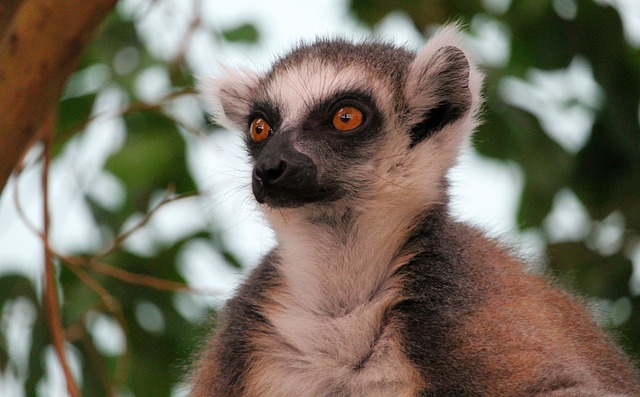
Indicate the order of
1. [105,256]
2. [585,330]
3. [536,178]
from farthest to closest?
[105,256] → [536,178] → [585,330]

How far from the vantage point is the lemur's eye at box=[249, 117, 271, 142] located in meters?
4.19

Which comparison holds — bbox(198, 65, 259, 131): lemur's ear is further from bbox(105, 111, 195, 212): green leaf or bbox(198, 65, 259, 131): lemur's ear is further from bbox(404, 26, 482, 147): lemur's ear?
bbox(404, 26, 482, 147): lemur's ear

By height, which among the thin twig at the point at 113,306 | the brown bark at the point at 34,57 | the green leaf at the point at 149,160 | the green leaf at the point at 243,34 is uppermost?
the brown bark at the point at 34,57

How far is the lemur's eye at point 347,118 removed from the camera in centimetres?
403

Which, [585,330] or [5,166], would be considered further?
[585,330]

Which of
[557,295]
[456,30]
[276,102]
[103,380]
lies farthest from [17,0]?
[557,295]

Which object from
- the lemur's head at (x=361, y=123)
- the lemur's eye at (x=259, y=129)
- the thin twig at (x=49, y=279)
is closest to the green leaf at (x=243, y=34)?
the lemur's head at (x=361, y=123)

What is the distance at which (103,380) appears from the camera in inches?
197

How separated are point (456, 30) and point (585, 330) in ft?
4.95

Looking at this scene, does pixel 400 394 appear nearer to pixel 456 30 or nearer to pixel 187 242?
pixel 456 30

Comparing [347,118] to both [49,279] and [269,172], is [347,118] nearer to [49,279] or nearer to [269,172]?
[269,172]

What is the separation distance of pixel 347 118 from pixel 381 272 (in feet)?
2.38

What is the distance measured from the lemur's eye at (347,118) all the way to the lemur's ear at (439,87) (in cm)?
27

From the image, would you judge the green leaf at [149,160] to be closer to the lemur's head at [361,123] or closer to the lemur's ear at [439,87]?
the lemur's head at [361,123]
